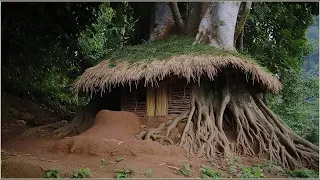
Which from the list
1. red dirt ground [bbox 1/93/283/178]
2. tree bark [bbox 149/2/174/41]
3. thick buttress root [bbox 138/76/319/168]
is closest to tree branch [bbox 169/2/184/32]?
tree bark [bbox 149/2/174/41]

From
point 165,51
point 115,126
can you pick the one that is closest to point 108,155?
point 115,126

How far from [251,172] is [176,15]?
530 centimetres

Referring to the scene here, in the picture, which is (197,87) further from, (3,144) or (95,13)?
(95,13)

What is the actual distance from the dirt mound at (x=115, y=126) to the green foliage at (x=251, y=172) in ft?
7.87

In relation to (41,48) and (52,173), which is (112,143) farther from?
(41,48)

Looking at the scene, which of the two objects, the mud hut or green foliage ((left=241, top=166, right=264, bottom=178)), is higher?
the mud hut

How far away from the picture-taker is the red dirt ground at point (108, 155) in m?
6.90

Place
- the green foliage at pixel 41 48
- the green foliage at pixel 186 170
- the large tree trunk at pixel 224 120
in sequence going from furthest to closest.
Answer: the green foliage at pixel 41 48, the large tree trunk at pixel 224 120, the green foliage at pixel 186 170

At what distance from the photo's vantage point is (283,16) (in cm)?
1536

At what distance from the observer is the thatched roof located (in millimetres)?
8938

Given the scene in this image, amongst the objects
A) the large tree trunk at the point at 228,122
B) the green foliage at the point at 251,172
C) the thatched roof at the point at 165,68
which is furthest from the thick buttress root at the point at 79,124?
the green foliage at the point at 251,172

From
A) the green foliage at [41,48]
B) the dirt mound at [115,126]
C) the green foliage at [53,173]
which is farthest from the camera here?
the green foliage at [41,48]

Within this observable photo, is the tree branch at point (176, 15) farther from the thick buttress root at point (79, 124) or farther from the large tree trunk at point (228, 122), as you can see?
the thick buttress root at point (79, 124)

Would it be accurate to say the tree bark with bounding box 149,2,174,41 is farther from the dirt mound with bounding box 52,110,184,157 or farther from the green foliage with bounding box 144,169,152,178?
the green foliage with bounding box 144,169,152,178
